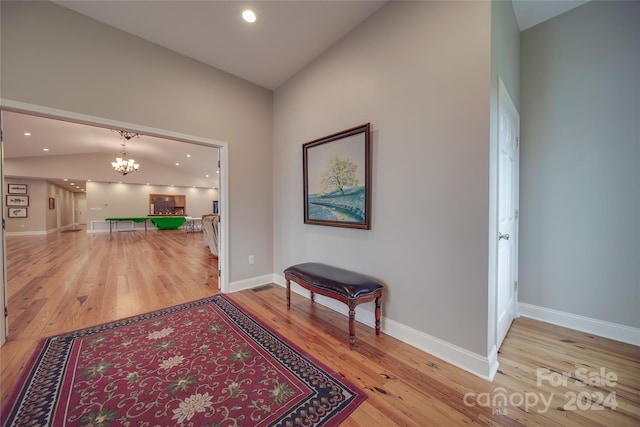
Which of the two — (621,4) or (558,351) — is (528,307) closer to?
(558,351)

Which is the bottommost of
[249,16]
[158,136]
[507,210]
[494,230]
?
[494,230]

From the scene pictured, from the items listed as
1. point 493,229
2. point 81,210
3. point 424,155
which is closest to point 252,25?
point 424,155

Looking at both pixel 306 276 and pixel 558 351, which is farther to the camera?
pixel 306 276

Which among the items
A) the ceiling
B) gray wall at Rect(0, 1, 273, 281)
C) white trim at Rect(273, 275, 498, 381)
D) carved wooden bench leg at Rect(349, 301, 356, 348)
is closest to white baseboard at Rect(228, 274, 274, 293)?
gray wall at Rect(0, 1, 273, 281)

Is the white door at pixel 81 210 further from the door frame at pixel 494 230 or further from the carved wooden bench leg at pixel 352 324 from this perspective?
the door frame at pixel 494 230

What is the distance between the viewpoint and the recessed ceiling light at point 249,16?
2184 millimetres

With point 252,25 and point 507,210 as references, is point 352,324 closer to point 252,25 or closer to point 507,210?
point 507,210

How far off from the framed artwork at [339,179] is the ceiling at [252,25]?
43.6 inches

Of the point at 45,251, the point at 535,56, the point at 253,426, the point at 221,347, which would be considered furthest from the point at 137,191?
the point at 535,56

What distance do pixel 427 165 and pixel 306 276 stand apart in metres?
1.55

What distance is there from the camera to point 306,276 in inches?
91.9

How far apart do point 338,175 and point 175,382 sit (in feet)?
7.24

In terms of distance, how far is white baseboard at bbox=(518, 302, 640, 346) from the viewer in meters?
1.93

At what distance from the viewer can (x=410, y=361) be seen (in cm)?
174
